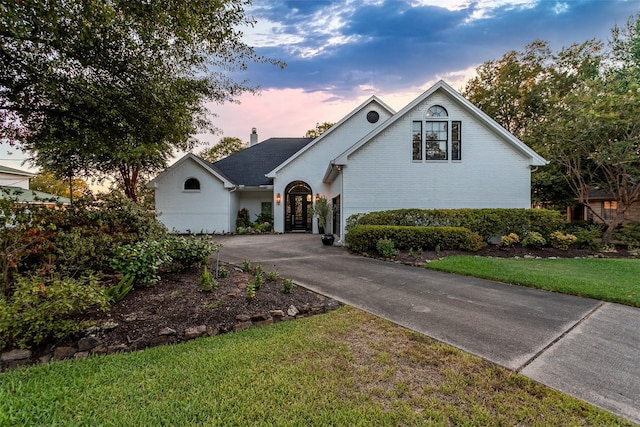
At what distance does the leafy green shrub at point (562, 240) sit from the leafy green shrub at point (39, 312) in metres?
13.1

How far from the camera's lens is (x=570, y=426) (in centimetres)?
206

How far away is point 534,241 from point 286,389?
10782 mm

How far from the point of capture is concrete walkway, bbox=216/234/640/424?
268 centimetres

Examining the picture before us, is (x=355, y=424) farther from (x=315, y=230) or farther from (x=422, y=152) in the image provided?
(x=315, y=230)

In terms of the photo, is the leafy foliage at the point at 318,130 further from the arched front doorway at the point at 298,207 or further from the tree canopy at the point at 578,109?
the arched front doorway at the point at 298,207

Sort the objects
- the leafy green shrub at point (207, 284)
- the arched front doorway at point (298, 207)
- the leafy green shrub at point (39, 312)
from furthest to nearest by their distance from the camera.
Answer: the arched front doorway at point (298, 207)
the leafy green shrub at point (207, 284)
the leafy green shrub at point (39, 312)

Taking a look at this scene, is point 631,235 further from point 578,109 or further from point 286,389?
point 286,389

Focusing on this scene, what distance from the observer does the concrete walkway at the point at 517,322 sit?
2.68 meters

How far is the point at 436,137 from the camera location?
1173 cm

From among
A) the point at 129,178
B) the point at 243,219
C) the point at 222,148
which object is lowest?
the point at 243,219

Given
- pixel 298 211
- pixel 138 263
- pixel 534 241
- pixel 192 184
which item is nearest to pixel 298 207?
pixel 298 211

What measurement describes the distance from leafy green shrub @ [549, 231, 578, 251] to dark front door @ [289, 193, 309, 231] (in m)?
12.3

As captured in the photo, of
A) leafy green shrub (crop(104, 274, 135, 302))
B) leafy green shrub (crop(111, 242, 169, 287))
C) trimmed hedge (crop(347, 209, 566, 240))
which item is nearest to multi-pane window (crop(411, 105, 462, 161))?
trimmed hedge (crop(347, 209, 566, 240))

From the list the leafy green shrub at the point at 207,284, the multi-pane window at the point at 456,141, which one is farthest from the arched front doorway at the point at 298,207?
the leafy green shrub at the point at 207,284
